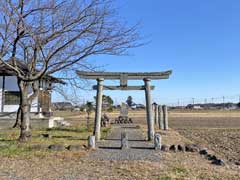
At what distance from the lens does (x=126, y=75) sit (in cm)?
1399

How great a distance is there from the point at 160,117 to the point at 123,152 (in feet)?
43.1

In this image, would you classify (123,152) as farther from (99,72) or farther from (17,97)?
(17,97)

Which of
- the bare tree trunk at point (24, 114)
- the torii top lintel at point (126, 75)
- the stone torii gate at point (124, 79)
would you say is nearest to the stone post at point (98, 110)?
the stone torii gate at point (124, 79)

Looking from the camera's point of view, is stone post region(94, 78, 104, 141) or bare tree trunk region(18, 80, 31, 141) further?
stone post region(94, 78, 104, 141)

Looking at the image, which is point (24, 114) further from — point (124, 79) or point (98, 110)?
point (124, 79)

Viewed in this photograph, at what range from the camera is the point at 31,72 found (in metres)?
12.5

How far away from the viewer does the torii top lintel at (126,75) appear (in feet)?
45.1

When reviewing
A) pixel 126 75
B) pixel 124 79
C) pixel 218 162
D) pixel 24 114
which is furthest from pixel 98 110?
pixel 218 162

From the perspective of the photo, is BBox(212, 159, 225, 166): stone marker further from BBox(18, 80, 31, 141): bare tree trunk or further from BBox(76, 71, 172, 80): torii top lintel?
BBox(18, 80, 31, 141): bare tree trunk

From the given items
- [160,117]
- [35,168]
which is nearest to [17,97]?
[160,117]

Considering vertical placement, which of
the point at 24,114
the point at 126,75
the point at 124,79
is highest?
the point at 126,75

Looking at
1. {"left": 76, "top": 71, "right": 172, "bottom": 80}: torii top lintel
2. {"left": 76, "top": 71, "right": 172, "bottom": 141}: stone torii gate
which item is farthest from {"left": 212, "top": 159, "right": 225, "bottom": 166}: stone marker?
{"left": 76, "top": 71, "right": 172, "bottom": 80}: torii top lintel

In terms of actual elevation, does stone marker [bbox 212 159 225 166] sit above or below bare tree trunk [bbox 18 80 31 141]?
below

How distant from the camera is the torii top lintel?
13.7 metres
